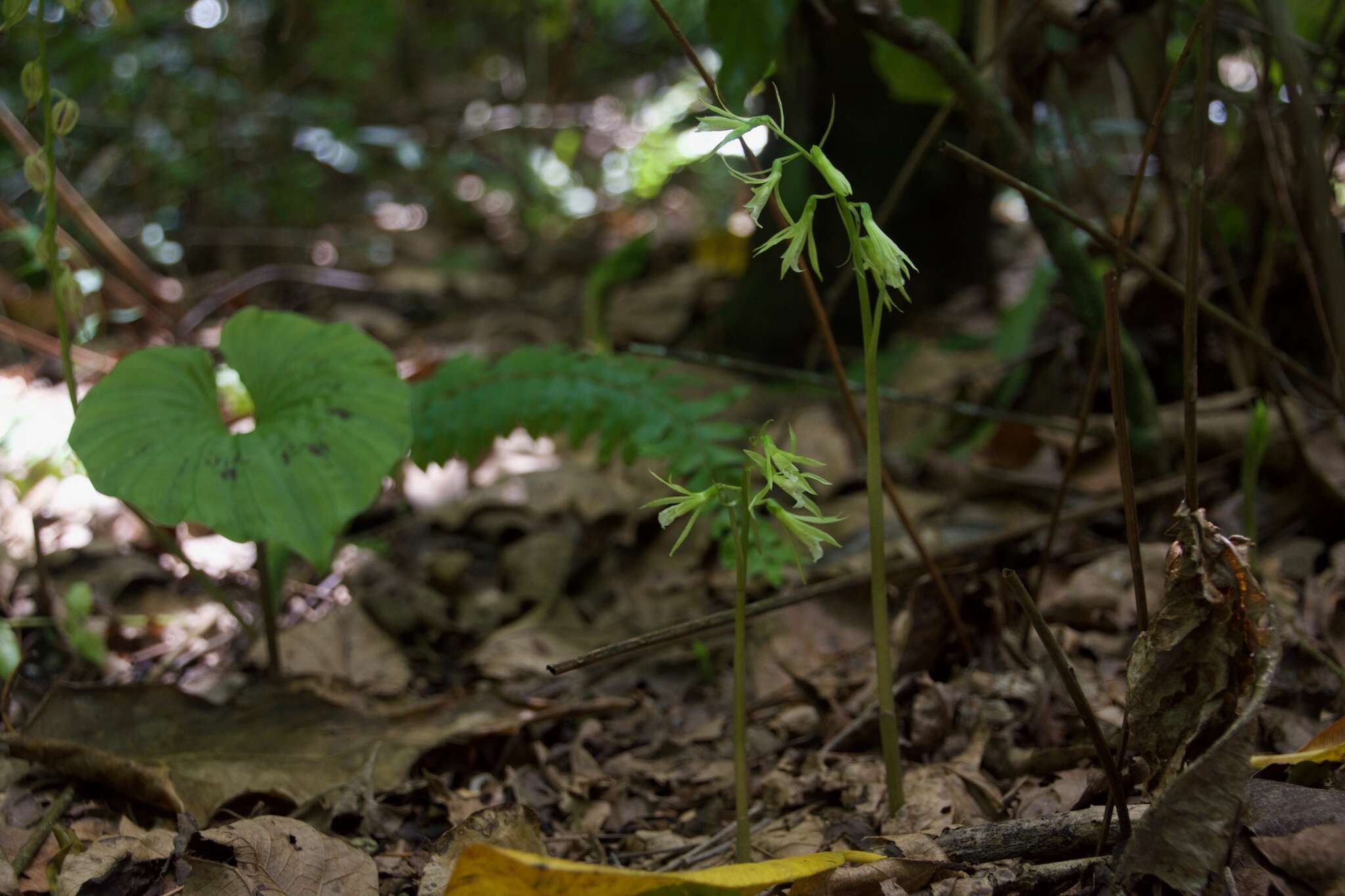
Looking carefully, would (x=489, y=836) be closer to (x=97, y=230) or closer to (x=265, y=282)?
(x=97, y=230)

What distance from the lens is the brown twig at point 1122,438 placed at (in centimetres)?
98

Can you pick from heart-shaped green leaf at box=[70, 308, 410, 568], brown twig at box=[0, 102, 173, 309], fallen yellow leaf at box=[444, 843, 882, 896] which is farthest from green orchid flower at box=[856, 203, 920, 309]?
brown twig at box=[0, 102, 173, 309]

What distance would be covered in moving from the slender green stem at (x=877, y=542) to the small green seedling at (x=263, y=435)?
2.75 feet

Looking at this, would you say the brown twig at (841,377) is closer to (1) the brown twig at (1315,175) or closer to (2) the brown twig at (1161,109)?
(2) the brown twig at (1161,109)

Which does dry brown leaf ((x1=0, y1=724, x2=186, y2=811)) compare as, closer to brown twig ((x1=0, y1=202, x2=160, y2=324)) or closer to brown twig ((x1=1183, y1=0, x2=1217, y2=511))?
brown twig ((x1=1183, y1=0, x2=1217, y2=511))

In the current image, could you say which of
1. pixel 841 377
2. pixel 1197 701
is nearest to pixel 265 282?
pixel 841 377

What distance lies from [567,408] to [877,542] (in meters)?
1.20

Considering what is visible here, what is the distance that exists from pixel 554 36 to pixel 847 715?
4.64m

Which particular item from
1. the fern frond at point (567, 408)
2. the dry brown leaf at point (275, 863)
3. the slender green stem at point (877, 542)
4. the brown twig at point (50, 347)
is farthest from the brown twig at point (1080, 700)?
the brown twig at point (50, 347)

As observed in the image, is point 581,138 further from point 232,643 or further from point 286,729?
point 286,729

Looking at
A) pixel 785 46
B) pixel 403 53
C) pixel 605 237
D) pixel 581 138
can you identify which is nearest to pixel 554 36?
pixel 581 138

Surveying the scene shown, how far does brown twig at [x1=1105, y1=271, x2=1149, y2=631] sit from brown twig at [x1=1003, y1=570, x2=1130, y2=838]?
119 mm

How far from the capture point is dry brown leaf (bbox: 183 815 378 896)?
1.16 meters

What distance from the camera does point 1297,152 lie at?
4.47ft
